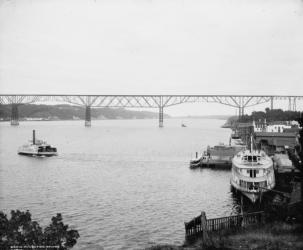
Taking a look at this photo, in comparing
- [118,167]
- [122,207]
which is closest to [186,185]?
[122,207]

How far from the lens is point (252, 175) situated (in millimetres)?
45812

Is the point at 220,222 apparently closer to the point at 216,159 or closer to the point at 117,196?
the point at 117,196

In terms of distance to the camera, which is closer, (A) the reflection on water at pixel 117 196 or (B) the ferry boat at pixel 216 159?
(A) the reflection on water at pixel 117 196

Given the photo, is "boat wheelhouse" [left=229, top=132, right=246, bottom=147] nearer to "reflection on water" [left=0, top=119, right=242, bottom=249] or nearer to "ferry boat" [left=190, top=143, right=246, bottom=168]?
"ferry boat" [left=190, top=143, right=246, bottom=168]

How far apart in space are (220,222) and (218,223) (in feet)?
4.45

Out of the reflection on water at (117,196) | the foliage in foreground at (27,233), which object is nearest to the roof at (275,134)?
the reflection on water at (117,196)

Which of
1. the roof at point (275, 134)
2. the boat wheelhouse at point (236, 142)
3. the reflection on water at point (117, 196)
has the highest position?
the roof at point (275, 134)

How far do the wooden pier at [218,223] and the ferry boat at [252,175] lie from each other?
11.3 metres

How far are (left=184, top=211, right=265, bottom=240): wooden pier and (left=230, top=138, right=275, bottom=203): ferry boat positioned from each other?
11.3m

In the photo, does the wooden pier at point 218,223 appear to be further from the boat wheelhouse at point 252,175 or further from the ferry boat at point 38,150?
the ferry boat at point 38,150

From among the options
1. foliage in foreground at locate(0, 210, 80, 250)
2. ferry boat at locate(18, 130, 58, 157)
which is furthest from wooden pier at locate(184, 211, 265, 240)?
ferry boat at locate(18, 130, 58, 157)

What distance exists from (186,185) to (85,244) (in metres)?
26.1

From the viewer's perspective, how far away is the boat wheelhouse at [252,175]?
4291cm

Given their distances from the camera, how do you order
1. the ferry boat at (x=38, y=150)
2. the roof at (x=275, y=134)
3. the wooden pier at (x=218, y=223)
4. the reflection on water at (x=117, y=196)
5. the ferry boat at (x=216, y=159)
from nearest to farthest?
Result: the wooden pier at (x=218, y=223)
the reflection on water at (x=117, y=196)
the ferry boat at (x=216, y=159)
the roof at (x=275, y=134)
the ferry boat at (x=38, y=150)
